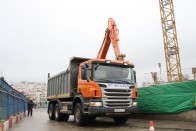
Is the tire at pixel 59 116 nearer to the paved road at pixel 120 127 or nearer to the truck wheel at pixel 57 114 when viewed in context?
the truck wheel at pixel 57 114

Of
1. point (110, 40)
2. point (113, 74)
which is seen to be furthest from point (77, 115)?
point (110, 40)

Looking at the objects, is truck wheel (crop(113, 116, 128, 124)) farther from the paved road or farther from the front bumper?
the front bumper

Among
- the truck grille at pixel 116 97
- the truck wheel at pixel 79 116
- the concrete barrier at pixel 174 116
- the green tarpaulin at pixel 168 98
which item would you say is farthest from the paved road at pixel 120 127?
the truck grille at pixel 116 97

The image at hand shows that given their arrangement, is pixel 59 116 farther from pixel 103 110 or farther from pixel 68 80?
pixel 103 110

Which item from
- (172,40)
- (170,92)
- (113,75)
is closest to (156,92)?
(170,92)

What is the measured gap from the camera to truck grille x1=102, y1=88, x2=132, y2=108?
37.6 ft

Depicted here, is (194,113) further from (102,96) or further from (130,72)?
(102,96)

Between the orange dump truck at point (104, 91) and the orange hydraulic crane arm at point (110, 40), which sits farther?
the orange hydraulic crane arm at point (110, 40)

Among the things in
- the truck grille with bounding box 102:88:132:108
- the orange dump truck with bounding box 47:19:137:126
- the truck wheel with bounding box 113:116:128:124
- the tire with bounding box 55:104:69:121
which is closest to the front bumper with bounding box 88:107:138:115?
the orange dump truck with bounding box 47:19:137:126

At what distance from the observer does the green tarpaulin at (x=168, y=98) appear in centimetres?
1264

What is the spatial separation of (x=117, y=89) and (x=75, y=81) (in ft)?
10.5

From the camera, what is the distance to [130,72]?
1255 centimetres

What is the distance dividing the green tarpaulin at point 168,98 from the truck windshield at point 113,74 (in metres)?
2.50

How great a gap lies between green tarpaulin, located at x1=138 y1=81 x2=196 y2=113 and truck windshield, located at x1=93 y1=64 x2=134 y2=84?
8.21 ft
